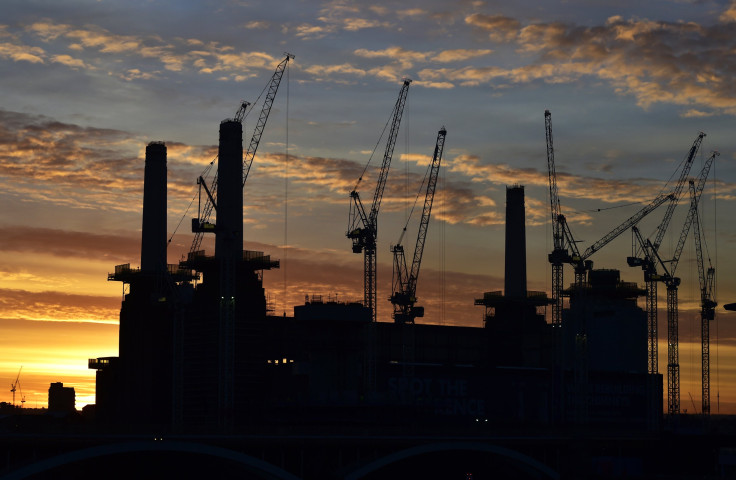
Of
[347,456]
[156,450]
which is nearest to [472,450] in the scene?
[347,456]

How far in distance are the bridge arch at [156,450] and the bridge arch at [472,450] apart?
11.6 meters

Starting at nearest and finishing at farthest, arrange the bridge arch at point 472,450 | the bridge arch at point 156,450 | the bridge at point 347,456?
the bridge arch at point 156,450 < the bridge at point 347,456 < the bridge arch at point 472,450

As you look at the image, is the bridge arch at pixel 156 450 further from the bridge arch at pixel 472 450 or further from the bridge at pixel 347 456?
the bridge arch at pixel 472 450

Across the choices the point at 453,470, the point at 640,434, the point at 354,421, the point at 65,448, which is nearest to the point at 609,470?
the point at 640,434

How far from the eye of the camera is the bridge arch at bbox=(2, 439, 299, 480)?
115312 millimetres

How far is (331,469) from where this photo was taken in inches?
5645

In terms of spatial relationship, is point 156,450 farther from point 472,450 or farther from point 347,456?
point 472,450

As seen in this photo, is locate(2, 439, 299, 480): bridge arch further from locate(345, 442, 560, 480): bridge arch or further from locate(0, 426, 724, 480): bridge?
locate(345, 442, 560, 480): bridge arch

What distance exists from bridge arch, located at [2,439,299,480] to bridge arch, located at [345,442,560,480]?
11599 millimetres

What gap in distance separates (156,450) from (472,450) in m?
54.8

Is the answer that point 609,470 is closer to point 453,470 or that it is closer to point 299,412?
point 453,470

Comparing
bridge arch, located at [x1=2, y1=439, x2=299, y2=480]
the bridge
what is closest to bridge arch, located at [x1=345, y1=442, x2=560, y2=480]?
the bridge

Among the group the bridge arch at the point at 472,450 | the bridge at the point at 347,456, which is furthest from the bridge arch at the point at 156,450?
the bridge arch at the point at 472,450

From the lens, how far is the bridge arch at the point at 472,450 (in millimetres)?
142250
